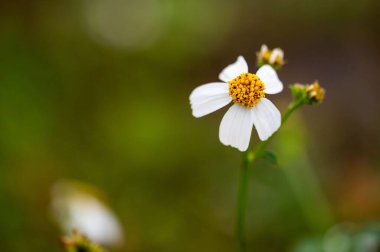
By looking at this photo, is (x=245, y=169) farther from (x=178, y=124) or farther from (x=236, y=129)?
(x=178, y=124)

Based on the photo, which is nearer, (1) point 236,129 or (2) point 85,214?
(1) point 236,129

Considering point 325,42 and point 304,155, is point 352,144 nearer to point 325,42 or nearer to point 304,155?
point 304,155

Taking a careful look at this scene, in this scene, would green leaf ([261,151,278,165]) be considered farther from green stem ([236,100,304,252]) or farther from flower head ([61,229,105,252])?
flower head ([61,229,105,252])

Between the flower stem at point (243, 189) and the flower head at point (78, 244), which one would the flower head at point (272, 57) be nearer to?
the flower stem at point (243, 189)

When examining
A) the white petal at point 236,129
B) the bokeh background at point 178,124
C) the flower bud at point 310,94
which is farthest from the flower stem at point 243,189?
the bokeh background at point 178,124

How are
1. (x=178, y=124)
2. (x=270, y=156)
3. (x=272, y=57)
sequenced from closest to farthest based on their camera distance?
(x=270, y=156) → (x=272, y=57) → (x=178, y=124)

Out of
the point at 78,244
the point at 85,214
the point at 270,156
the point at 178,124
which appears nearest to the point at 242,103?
the point at 270,156

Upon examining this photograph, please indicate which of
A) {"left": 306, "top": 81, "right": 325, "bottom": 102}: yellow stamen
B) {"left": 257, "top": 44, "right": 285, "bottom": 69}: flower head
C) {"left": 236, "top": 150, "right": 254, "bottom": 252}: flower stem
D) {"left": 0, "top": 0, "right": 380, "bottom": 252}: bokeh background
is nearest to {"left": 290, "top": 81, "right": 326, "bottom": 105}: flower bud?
{"left": 306, "top": 81, "right": 325, "bottom": 102}: yellow stamen
